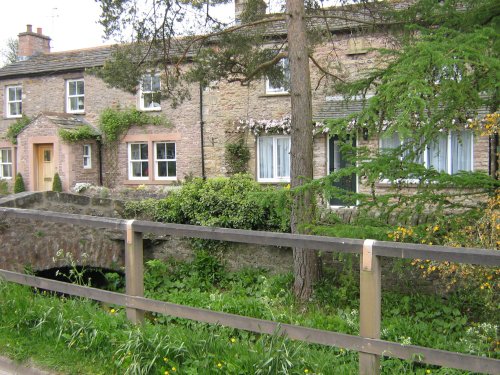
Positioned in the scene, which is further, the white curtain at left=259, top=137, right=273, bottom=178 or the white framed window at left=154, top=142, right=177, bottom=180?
the white framed window at left=154, top=142, right=177, bottom=180

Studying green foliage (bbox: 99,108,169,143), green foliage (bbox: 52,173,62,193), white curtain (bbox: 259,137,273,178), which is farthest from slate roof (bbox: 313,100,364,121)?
green foliage (bbox: 52,173,62,193)

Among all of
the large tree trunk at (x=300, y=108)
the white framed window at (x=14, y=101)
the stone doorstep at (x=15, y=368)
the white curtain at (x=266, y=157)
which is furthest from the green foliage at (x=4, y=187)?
Result: the stone doorstep at (x=15, y=368)

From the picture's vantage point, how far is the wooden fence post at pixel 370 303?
360 cm

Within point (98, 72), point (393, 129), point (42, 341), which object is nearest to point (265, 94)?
point (98, 72)

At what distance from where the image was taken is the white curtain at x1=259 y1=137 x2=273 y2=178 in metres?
22.6

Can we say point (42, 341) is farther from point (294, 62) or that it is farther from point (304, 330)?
point (294, 62)

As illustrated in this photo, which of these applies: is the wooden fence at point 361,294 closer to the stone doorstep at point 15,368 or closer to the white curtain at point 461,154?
the stone doorstep at point 15,368

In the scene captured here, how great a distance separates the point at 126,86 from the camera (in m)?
12.6

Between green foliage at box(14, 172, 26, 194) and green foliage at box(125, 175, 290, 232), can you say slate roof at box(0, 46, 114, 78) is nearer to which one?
green foliage at box(14, 172, 26, 194)

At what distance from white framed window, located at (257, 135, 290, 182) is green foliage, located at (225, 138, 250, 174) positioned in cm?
56

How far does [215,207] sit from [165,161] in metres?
13.1

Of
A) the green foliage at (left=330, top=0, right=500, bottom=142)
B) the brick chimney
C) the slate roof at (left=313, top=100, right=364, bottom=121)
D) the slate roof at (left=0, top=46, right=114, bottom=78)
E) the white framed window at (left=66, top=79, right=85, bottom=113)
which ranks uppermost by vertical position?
the brick chimney

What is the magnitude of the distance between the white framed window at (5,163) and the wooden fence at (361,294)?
85.4ft

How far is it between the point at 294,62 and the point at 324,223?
2937 mm
